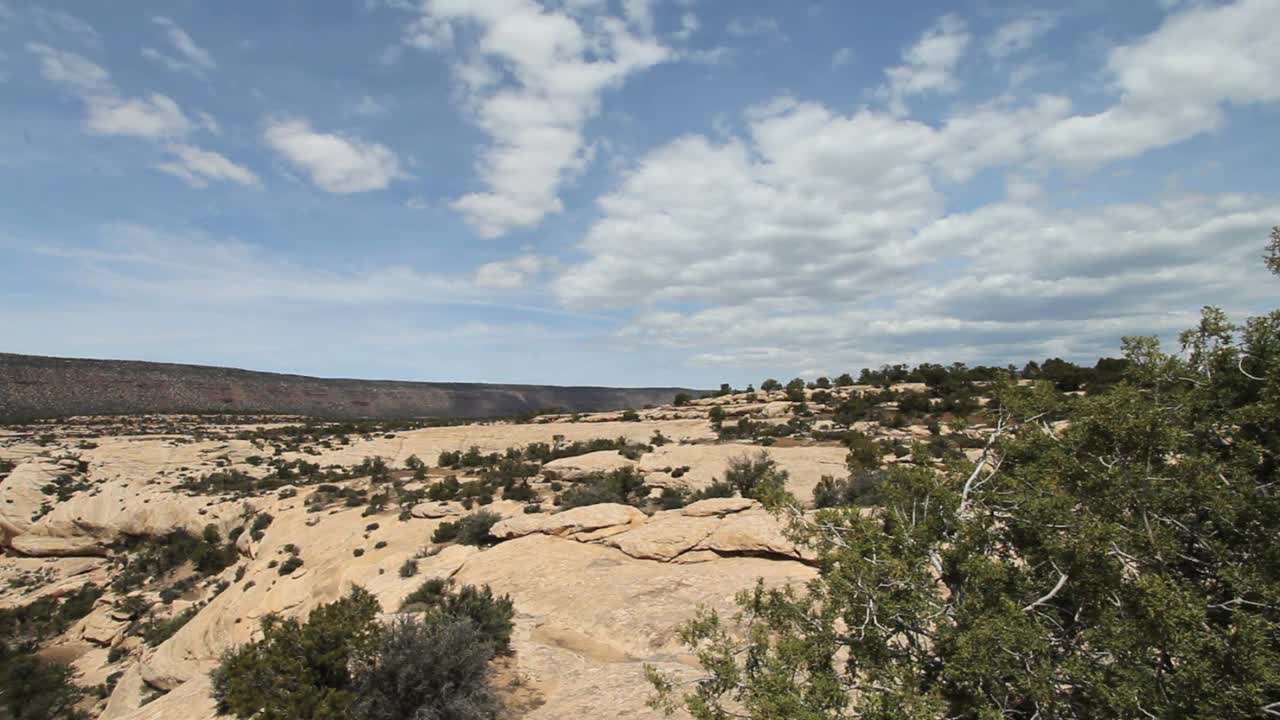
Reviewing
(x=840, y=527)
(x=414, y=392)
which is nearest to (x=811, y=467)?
(x=840, y=527)

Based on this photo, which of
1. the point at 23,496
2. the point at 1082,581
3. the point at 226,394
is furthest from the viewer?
the point at 226,394

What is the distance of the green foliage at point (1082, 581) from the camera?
443 cm

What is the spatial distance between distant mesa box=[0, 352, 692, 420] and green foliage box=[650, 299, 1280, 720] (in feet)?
214

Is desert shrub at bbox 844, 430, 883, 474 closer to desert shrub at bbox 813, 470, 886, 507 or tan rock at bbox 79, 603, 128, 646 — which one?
desert shrub at bbox 813, 470, 886, 507

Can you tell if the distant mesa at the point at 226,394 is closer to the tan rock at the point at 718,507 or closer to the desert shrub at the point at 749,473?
the desert shrub at the point at 749,473

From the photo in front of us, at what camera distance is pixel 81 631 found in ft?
69.6

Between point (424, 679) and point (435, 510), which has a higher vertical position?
point (424, 679)

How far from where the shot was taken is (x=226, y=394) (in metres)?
74.8

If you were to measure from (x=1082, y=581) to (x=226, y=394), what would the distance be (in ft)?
298

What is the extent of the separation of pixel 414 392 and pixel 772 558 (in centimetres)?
8435

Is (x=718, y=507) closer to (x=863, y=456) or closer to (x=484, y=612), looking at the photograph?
(x=863, y=456)

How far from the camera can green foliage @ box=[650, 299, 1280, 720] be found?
4.43m

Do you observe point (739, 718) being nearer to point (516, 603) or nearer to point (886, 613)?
point (886, 613)

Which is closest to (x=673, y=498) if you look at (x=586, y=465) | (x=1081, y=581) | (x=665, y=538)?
(x=665, y=538)
